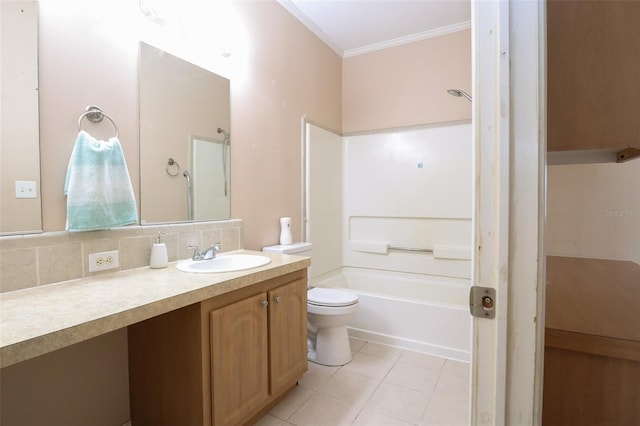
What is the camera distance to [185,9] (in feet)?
5.80

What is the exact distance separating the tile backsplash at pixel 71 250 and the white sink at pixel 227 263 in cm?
14

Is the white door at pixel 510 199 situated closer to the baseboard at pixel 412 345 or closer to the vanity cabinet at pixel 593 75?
the vanity cabinet at pixel 593 75

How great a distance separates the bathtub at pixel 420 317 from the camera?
228 centimetres

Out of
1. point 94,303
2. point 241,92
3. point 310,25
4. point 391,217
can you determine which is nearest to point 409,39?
point 310,25

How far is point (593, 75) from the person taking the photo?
36.6 inches

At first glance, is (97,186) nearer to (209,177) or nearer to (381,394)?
(209,177)

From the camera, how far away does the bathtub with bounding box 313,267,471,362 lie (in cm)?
228

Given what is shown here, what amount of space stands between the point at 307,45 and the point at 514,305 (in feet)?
9.53

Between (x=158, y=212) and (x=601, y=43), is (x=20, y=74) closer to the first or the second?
(x=158, y=212)

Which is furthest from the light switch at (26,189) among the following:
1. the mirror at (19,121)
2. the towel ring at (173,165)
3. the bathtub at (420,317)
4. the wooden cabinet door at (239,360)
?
the bathtub at (420,317)

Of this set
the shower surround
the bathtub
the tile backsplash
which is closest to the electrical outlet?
the tile backsplash

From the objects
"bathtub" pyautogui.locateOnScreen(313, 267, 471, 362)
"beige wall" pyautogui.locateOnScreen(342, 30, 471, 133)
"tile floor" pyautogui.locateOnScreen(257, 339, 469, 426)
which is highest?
"beige wall" pyautogui.locateOnScreen(342, 30, 471, 133)

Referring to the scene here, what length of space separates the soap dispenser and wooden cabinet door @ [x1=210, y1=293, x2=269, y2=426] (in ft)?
1.53

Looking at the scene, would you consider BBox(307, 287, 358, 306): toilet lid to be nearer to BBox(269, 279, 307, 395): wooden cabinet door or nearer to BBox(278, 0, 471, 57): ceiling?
BBox(269, 279, 307, 395): wooden cabinet door
